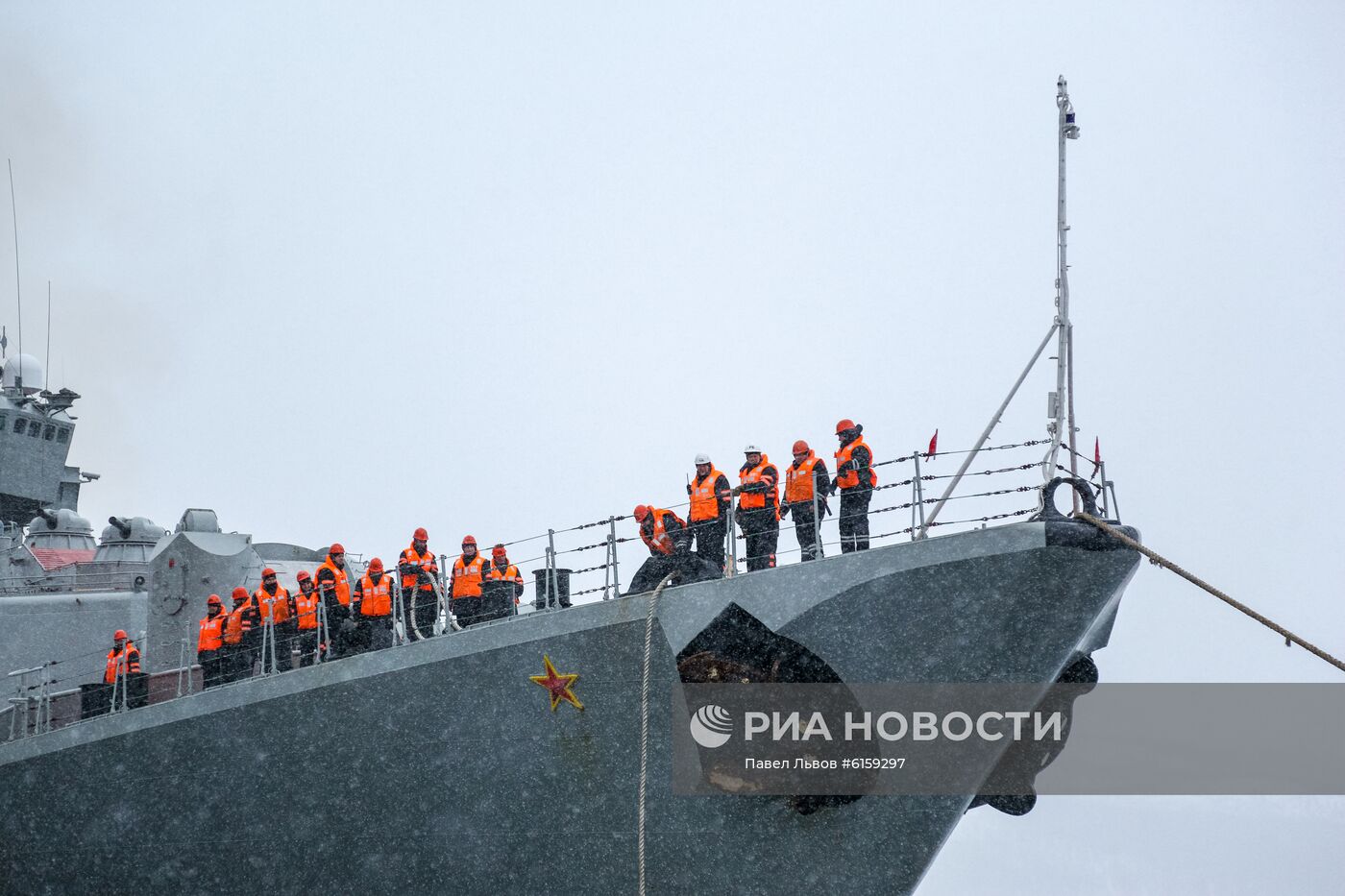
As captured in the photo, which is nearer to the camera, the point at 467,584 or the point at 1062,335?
the point at 1062,335

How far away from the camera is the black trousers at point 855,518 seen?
1055cm

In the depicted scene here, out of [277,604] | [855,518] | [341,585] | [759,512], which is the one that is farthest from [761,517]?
[277,604]

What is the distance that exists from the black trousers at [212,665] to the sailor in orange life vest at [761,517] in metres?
5.71

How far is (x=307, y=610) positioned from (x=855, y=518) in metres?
5.70

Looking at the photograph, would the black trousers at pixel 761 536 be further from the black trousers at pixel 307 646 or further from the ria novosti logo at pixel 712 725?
the black trousers at pixel 307 646

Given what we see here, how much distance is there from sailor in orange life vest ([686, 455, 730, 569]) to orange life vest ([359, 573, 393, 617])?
10.6 feet

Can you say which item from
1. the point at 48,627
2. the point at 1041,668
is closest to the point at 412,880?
the point at 1041,668

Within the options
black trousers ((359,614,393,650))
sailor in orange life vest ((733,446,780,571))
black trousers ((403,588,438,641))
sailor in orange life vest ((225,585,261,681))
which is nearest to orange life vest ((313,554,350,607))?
black trousers ((359,614,393,650))

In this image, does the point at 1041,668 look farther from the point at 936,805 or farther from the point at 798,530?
the point at 798,530

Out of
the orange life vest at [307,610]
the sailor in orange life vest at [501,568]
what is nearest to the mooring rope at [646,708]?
the sailor in orange life vest at [501,568]

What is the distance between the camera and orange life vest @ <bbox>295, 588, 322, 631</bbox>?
13.2 metres

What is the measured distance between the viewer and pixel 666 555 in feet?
37.1

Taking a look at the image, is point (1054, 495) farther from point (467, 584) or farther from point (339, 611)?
point (339, 611)

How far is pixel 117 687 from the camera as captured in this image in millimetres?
13922
